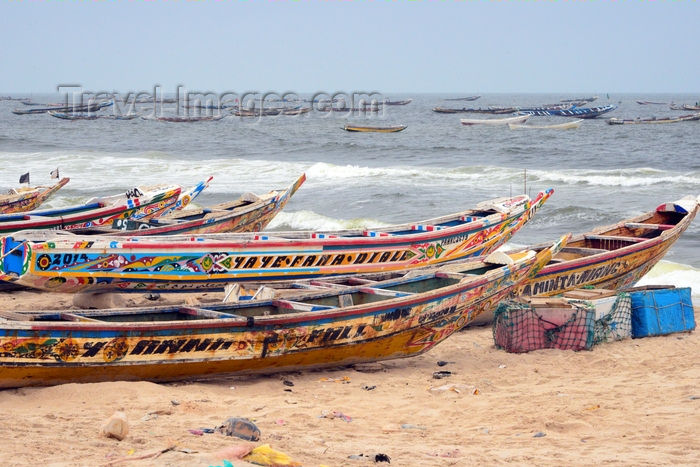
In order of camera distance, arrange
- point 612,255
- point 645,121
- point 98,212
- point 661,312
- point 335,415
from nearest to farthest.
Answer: point 335,415, point 661,312, point 612,255, point 98,212, point 645,121

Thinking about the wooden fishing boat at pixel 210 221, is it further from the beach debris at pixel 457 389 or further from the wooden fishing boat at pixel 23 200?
the beach debris at pixel 457 389

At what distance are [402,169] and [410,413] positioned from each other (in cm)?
2599

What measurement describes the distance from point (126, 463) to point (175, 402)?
1.97m

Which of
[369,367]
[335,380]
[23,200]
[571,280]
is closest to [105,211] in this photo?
[23,200]

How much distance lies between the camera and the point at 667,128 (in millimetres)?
60031

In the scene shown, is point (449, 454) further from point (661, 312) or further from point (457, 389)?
point (661, 312)

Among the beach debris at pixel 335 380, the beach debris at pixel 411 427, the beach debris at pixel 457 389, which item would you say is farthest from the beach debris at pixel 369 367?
the beach debris at pixel 411 427

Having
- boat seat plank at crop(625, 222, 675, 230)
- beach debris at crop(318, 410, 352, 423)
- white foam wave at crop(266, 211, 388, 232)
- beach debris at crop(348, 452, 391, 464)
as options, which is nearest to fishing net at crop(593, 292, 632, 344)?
boat seat plank at crop(625, 222, 675, 230)

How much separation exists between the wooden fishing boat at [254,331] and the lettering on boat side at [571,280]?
1.28 m

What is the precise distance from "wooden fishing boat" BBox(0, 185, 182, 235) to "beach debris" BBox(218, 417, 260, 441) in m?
7.44

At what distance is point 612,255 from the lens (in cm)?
1138

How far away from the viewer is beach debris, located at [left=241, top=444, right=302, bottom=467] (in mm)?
4918

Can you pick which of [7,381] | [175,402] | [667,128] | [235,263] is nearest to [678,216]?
[235,263]

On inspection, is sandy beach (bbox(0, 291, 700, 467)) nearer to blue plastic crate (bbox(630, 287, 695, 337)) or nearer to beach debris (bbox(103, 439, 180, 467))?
beach debris (bbox(103, 439, 180, 467))
